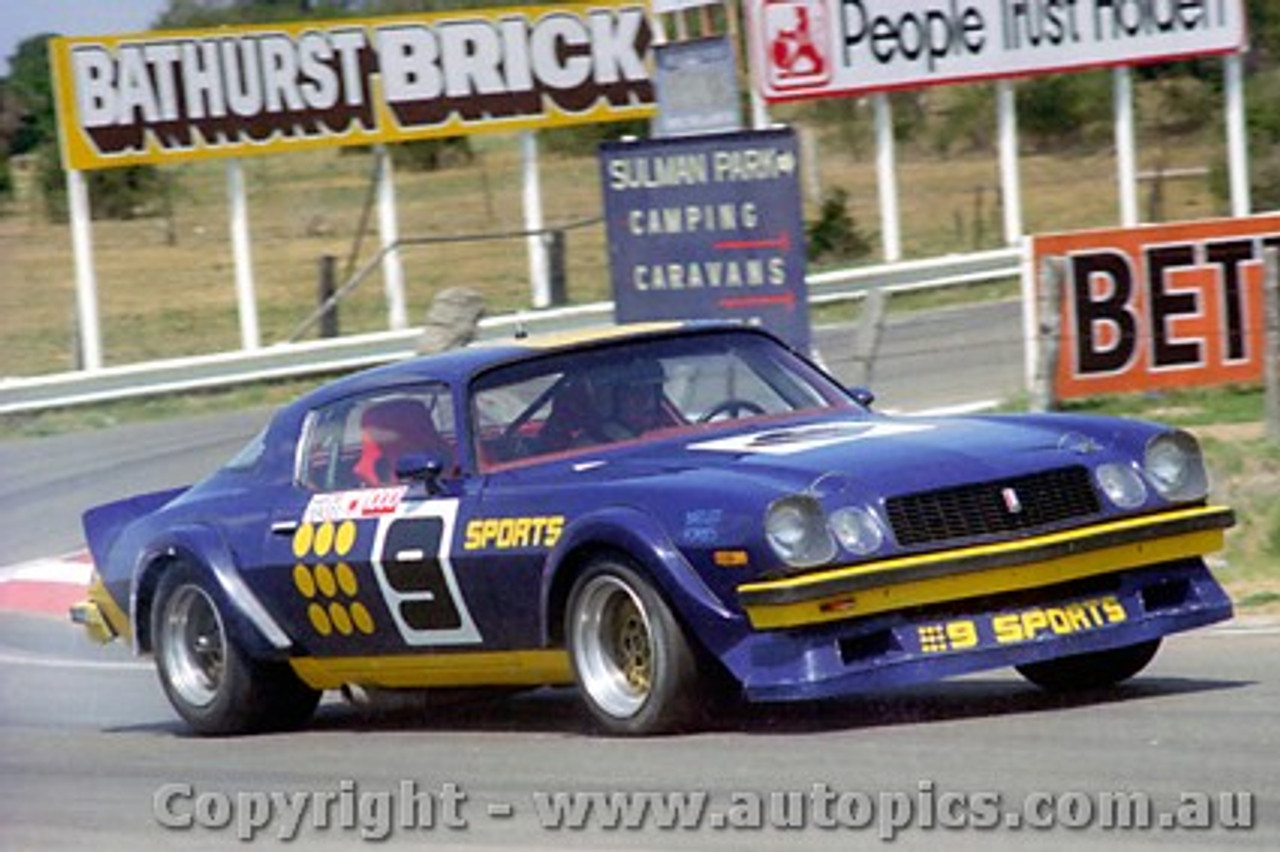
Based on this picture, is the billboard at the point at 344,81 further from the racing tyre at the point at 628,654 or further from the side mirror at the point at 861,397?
the racing tyre at the point at 628,654

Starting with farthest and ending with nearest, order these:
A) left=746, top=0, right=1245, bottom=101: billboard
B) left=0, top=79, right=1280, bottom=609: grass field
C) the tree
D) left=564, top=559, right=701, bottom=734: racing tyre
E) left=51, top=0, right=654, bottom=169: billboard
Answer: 1. left=0, top=79, right=1280, bottom=609: grass field
2. the tree
3. left=746, top=0, right=1245, bottom=101: billboard
4. left=51, top=0, right=654, bottom=169: billboard
5. left=564, top=559, right=701, bottom=734: racing tyre

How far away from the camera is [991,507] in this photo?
8.22 m

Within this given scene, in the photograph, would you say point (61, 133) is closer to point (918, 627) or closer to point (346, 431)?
point (346, 431)

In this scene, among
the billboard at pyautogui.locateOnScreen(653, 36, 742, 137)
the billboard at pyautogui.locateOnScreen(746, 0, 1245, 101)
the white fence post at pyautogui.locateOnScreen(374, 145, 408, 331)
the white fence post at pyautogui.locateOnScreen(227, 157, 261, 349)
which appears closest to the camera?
the billboard at pyautogui.locateOnScreen(653, 36, 742, 137)

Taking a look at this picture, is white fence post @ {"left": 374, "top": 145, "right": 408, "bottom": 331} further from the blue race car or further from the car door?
the car door

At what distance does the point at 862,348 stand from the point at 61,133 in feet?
38.9

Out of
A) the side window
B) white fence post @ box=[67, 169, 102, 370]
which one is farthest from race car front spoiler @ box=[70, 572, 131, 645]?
white fence post @ box=[67, 169, 102, 370]

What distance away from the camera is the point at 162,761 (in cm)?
927

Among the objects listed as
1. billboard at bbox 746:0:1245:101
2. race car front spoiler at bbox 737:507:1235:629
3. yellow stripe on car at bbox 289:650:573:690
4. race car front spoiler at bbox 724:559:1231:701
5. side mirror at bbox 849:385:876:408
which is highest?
billboard at bbox 746:0:1245:101

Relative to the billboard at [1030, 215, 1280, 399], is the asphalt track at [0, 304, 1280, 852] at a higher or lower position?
lower

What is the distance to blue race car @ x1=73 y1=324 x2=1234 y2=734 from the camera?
26.3ft

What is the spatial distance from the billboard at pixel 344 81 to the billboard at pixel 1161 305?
11.0 metres

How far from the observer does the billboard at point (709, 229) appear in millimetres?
15461

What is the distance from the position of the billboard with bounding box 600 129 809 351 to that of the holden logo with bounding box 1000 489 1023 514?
7.17 metres
